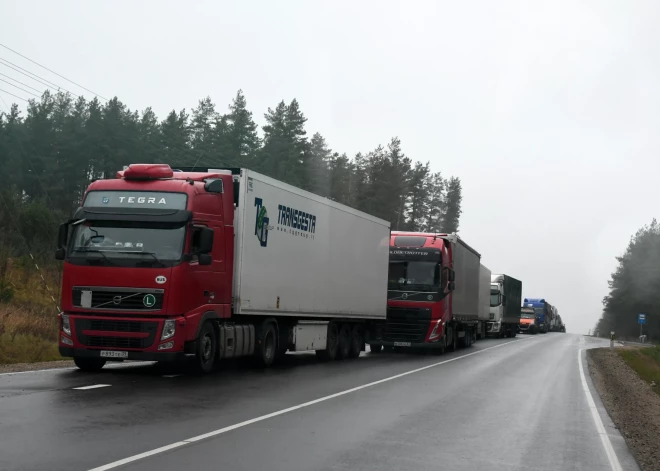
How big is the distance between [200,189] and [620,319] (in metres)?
122

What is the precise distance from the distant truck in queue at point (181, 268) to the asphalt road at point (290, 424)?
712 mm

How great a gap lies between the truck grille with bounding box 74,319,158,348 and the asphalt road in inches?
23.9

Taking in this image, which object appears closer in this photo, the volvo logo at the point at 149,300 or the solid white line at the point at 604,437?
the solid white line at the point at 604,437

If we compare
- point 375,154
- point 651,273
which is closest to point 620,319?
point 651,273

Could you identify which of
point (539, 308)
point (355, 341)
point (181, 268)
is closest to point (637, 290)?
point (539, 308)

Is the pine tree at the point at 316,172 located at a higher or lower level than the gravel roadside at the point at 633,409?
higher

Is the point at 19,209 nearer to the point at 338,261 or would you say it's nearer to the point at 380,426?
the point at 338,261

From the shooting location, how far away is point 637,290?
112625mm

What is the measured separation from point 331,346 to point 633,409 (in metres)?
8.92

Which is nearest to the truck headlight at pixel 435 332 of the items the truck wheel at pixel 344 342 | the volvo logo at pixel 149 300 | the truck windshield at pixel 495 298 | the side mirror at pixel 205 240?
the truck wheel at pixel 344 342

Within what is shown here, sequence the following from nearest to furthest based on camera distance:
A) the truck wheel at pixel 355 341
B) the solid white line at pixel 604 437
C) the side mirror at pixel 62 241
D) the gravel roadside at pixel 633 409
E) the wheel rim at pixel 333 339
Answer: the solid white line at pixel 604 437 → the gravel roadside at pixel 633 409 → the side mirror at pixel 62 241 → the wheel rim at pixel 333 339 → the truck wheel at pixel 355 341

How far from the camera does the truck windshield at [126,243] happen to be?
1433 centimetres

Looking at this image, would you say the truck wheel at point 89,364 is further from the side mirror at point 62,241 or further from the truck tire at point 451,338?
the truck tire at point 451,338

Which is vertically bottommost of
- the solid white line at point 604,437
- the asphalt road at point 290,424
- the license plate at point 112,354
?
the solid white line at point 604,437
